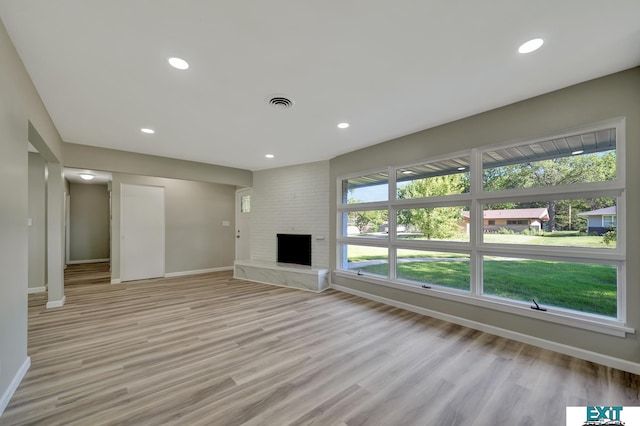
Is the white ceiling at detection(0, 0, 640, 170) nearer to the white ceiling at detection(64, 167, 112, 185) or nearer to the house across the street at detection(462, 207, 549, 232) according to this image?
the house across the street at detection(462, 207, 549, 232)

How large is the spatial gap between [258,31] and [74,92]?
2.25 m

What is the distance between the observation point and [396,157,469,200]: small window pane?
339 cm

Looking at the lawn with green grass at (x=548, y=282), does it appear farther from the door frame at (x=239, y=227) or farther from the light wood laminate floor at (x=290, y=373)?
the door frame at (x=239, y=227)

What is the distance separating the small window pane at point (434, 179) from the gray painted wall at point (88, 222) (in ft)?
31.6

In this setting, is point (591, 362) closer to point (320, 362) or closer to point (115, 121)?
point (320, 362)

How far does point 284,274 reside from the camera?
5.18 meters

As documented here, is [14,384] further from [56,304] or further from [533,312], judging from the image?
[533,312]

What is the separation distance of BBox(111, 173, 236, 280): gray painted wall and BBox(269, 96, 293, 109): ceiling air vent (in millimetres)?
4731

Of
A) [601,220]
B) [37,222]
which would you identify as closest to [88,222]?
[37,222]

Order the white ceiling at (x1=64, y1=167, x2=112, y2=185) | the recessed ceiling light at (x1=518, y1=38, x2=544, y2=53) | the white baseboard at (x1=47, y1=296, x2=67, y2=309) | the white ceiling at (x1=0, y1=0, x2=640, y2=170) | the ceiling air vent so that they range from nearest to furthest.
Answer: the white ceiling at (x1=0, y1=0, x2=640, y2=170) → the recessed ceiling light at (x1=518, y1=38, x2=544, y2=53) → the ceiling air vent → the white baseboard at (x1=47, y1=296, x2=67, y2=309) → the white ceiling at (x1=64, y1=167, x2=112, y2=185)

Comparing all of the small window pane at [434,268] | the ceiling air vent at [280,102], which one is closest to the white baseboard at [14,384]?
the ceiling air vent at [280,102]

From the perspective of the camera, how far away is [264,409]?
5.78 ft

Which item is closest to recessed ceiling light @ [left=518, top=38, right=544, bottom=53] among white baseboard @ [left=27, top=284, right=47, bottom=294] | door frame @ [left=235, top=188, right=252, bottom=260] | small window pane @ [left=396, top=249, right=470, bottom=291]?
small window pane @ [left=396, top=249, right=470, bottom=291]

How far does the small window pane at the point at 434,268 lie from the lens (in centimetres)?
335
